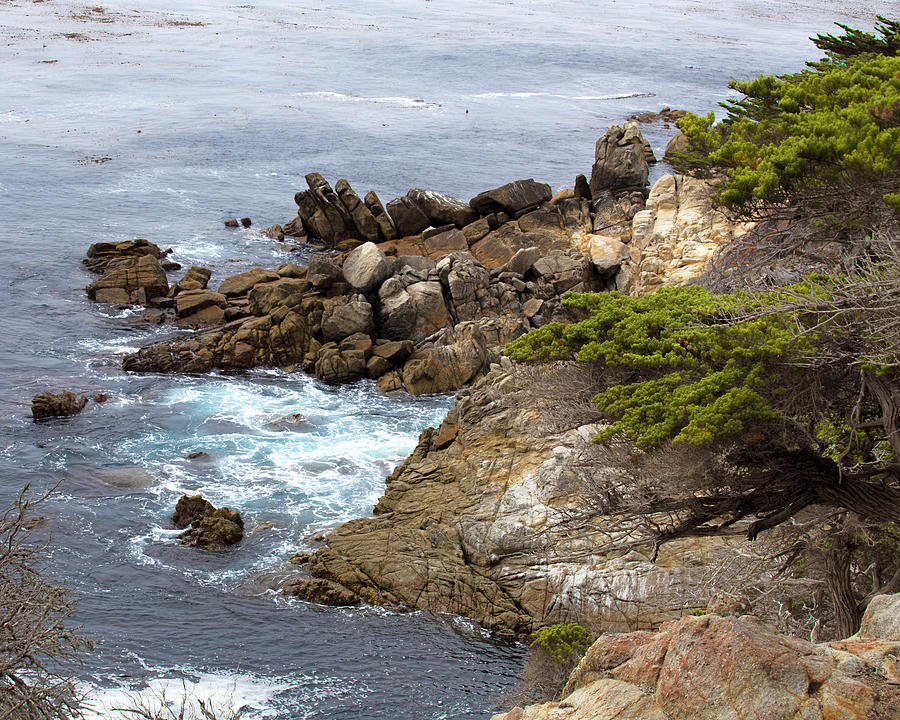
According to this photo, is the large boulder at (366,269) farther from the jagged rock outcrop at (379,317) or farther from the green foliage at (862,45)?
the green foliage at (862,45)

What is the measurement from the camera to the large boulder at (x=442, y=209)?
43.9 m

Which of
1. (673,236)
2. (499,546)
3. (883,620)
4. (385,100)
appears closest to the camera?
(883,620)

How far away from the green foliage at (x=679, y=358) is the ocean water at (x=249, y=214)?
7857 millimetres

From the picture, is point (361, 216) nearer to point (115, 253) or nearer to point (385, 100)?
point (115, 253)

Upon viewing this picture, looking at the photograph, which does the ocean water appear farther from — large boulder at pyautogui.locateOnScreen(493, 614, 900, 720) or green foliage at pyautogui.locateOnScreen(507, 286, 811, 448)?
green foliage at pyautogui.locateOnScreen(507, 286, 811, 448)

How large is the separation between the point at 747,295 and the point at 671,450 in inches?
128

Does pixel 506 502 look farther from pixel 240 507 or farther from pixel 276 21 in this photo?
pixel 276 21

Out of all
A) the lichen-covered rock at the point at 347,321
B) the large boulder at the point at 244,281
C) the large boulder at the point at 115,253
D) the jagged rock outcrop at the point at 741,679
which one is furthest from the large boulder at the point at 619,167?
the jagged rock outcrop at the point at 741,679

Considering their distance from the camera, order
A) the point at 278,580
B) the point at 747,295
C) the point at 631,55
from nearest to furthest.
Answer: the point at 747,295, the point at 278,580, the point at 631,55

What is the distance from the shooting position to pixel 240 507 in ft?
84.9

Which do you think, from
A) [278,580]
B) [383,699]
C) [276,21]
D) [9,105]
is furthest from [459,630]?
[276,21]

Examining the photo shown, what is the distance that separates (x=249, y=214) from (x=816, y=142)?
41080mm

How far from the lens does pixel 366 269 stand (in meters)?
37.5

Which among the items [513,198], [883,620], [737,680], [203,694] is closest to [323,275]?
[513,198]
